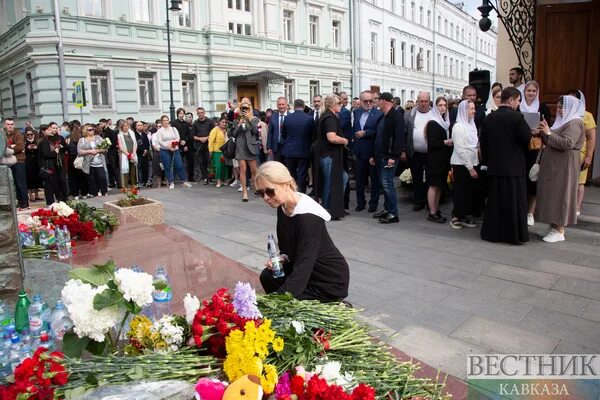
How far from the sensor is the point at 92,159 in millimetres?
11414

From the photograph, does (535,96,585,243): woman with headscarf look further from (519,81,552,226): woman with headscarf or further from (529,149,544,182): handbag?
(519,81,552,226): woman with headscarf

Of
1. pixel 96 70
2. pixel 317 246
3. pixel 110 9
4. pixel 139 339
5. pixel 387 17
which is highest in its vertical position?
pixel 387 17

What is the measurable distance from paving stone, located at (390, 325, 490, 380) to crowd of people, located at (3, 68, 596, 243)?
123 inches

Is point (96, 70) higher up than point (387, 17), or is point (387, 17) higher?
point (387, 17)

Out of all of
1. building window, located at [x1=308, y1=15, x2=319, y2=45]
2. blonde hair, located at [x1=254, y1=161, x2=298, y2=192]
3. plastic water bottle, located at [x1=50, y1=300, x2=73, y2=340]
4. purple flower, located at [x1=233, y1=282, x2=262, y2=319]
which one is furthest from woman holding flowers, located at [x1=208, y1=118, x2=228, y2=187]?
building window, located at [x1=308, y1=15, x2=319, y2=45]

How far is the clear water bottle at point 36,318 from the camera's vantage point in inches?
117

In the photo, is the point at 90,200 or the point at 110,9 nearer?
the point at 90,200

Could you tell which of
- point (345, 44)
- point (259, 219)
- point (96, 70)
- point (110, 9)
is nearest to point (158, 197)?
point (259, 219)

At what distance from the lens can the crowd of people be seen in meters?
6.44

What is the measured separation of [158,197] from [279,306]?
29.2 feet

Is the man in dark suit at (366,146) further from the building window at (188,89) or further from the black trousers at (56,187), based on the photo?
the building window at (188,89)

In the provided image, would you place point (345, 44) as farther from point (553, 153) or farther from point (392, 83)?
point (553, 153)

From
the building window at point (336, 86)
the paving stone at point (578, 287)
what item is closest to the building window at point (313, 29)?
the building window at point (336, 86)

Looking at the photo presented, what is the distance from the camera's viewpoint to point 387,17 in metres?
35.6
